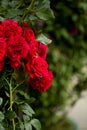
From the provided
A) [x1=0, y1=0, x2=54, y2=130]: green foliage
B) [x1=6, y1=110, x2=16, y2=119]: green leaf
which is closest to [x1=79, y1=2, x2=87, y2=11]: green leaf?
[x1=0, y1=0, x2=54, y2=130]: green foliage

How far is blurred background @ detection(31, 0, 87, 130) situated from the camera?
465 centimetres

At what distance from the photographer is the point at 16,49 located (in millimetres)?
1972

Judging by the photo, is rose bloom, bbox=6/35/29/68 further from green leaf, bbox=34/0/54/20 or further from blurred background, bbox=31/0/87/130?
blurred background, bbox=31/0/87/130

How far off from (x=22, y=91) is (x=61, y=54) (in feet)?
8.65

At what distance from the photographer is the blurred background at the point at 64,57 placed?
4.65m

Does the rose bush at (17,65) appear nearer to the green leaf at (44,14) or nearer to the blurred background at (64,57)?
the green leaf at (44,14)

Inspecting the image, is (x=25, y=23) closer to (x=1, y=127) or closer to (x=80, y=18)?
(x=1, y=127)

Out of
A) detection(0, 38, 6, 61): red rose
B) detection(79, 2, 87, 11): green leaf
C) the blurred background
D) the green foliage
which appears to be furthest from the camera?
the blurred background

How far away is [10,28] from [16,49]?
0.08 meters

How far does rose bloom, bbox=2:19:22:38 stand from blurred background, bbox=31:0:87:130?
2.52 meters

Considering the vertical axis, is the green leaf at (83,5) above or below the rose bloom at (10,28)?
above

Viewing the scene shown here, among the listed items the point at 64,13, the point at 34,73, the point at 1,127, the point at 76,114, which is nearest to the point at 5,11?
the point at 34,73

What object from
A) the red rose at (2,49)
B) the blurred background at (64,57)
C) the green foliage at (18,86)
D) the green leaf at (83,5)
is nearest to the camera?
the red rose at (2,49)

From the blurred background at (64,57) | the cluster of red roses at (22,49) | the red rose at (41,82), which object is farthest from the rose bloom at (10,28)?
the blurred background at (64,57)
